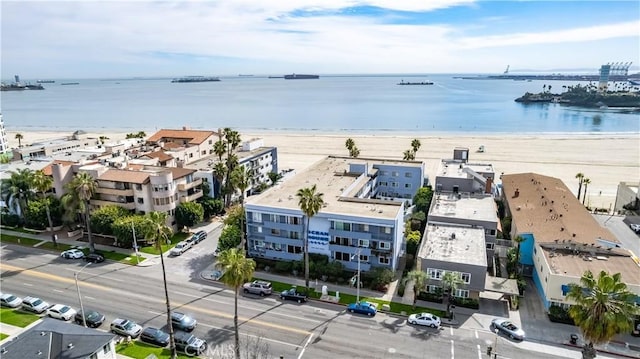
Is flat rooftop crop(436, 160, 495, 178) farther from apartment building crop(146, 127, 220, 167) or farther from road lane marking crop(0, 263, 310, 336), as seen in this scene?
apartment building crop(146, 127, 220, 167)

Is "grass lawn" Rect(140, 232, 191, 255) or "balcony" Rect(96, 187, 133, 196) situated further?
"balcony" Rect(96, 187, 133, 196)

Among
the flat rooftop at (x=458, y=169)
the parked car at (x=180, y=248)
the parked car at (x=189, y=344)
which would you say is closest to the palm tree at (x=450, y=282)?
the parked car at (x=189, y=344)

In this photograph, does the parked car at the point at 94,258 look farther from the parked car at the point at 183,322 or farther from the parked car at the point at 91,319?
the parked car at the point at 183,322

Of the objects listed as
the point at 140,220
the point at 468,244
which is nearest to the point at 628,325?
the point at 468,244

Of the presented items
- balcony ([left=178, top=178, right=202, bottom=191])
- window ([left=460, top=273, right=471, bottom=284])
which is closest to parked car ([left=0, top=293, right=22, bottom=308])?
balcony ([left=178, top=178, right=202, bottom=191])

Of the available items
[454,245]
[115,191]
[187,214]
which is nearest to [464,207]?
[454,245]
